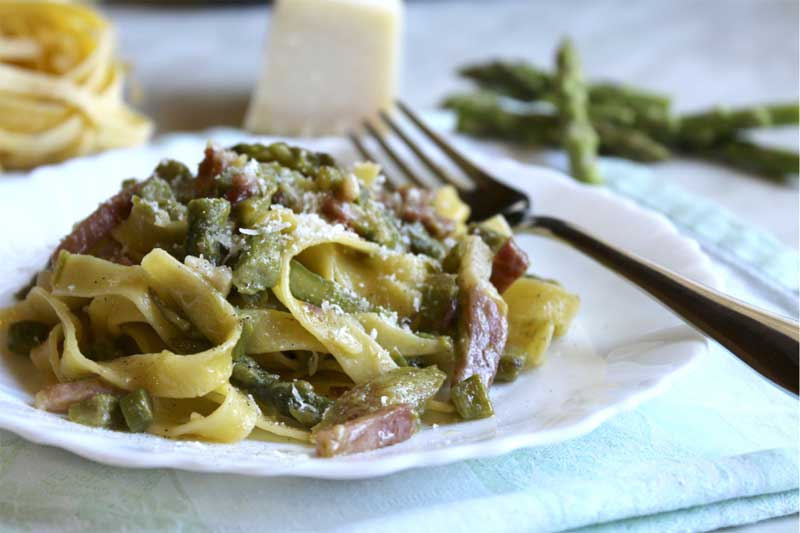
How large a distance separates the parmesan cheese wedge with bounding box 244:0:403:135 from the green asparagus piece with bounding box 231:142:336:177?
3089 millimetres

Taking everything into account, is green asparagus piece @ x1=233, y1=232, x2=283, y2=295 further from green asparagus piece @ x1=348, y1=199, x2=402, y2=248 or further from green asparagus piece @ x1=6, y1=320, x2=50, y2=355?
green asparagus piece @ x1=6, y1=320, x2=50, y2=355

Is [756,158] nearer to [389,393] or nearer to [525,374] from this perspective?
[525,374]

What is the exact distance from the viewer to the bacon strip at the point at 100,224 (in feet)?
11.9

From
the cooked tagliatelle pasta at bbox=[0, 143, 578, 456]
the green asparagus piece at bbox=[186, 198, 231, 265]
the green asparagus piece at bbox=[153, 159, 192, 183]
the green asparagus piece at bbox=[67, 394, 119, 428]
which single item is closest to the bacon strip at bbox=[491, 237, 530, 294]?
the cooked tagliatelle pasta at bbox=[0, 143, 578, 456]

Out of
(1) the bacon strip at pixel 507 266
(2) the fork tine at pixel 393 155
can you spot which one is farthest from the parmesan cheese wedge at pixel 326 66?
(1) the bacon strip at pixel 507 266

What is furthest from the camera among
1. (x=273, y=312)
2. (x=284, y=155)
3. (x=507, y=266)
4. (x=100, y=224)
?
(x=284, y=155)

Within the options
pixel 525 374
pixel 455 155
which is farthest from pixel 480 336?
pixel 455 155

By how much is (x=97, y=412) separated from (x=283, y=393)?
1.90 ft

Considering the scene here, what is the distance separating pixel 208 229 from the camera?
3.34 meters

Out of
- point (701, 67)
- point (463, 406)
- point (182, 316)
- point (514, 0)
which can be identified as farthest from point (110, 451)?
point (514, 0)

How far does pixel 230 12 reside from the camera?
33.4 ft

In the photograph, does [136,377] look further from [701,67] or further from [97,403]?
[701,67]

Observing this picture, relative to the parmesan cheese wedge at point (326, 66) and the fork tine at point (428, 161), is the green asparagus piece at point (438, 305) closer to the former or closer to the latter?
the fork tine at point (428, 161)

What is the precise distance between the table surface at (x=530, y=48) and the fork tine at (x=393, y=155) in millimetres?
2152
